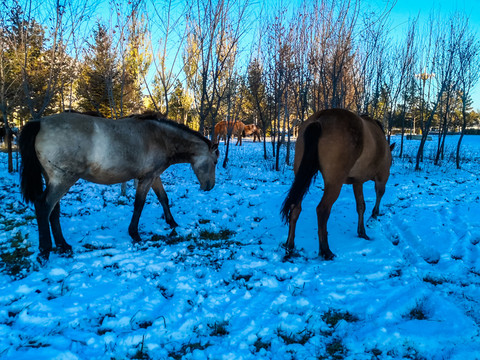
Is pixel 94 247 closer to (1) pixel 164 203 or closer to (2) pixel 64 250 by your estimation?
(2) pixel 64 250

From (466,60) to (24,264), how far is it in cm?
1589

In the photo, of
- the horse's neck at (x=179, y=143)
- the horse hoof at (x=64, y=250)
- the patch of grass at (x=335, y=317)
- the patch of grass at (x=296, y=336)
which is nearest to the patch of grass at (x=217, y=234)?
the horse's neck at (x=179, y=143)

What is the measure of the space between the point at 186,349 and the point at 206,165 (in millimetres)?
3695

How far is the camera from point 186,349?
2066mm

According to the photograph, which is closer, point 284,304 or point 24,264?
point 284,304

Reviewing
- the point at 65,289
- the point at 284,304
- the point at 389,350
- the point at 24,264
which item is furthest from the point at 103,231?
the point at 389,350

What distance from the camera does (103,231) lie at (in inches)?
191

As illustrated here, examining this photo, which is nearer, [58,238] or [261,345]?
[261,345]

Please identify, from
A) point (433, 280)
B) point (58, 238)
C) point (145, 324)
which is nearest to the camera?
point (145, 324)

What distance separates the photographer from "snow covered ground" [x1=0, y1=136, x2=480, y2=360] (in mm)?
2088

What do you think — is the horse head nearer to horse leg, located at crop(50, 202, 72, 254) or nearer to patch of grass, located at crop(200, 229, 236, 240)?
patch of grass, located at crop(200, 229, 236, 240)

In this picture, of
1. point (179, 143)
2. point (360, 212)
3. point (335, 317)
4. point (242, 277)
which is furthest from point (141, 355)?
point (360, 212)

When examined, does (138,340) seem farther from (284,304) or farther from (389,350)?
(389,350)

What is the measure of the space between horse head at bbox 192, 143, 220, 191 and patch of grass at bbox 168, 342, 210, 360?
11.6 ft
